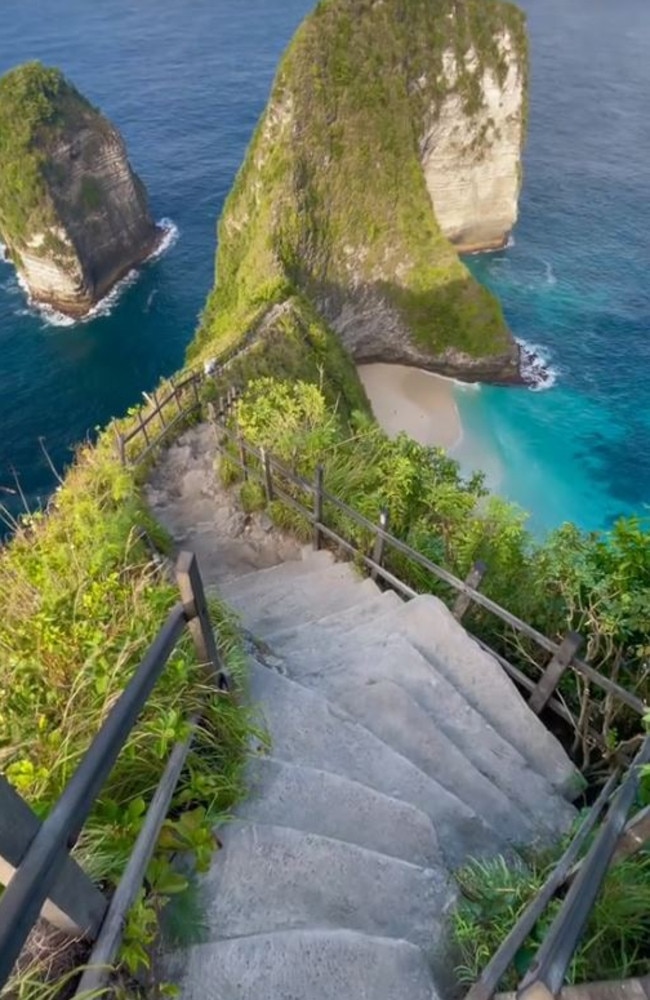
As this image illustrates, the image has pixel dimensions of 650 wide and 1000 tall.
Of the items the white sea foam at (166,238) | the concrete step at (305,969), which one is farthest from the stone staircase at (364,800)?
the white sea foam at (166,238)

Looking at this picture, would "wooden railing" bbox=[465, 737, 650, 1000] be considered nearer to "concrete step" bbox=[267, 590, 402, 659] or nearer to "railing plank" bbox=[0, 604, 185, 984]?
"railing plank" bbox=[0, 604, 185, 984]

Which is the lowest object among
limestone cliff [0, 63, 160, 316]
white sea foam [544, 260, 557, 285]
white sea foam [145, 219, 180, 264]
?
white sea foam [544, 260, 557, 285]

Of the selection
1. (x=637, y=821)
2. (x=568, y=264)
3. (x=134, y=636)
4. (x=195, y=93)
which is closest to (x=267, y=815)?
(x=134, y=636)

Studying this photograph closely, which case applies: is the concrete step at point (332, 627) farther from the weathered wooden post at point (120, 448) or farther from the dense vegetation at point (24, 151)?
the dense vegetation at point (24, 151)

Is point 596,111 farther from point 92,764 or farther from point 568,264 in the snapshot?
point 92,764

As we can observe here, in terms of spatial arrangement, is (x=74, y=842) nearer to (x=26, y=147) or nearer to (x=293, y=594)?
(x=293, y=594)

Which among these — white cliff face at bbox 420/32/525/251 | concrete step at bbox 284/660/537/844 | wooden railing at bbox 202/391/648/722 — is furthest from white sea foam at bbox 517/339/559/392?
concrete step at bbox 284/660/537/844

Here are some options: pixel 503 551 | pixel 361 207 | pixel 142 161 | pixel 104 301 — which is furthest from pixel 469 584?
pixel 142 161

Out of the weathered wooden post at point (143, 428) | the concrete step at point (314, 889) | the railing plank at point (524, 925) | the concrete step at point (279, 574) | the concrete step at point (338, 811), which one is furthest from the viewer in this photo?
the weathered wooden post at point (143, 428)
